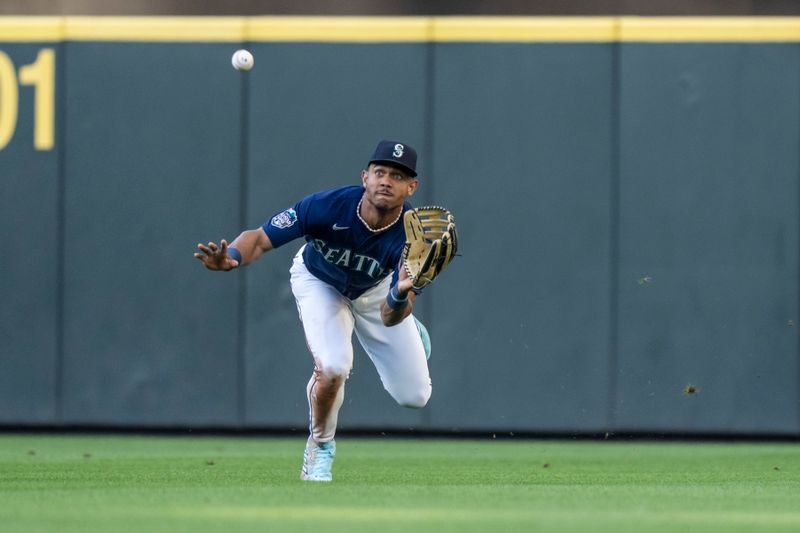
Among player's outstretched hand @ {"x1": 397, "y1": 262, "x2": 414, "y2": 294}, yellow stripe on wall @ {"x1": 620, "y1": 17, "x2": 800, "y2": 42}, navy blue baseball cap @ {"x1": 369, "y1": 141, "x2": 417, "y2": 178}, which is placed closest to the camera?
player's outstretched hand @ {"x1": 397, "y1": 262, "x2": 414, "y2": 294}

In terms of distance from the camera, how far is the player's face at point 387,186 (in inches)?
307

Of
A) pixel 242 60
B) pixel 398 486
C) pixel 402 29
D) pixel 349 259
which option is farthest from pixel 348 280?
pixel 402 29

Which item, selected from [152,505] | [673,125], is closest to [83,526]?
[152,505]

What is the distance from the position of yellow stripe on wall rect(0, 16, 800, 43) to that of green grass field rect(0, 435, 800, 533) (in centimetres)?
296

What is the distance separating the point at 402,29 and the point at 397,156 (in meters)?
4.12

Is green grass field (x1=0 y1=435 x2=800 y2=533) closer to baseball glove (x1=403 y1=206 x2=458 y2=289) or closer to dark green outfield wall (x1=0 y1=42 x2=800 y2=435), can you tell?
dark green outfield wall (x1=0 y1=42 x2=800 y2=435)

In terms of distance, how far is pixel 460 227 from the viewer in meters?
11.7

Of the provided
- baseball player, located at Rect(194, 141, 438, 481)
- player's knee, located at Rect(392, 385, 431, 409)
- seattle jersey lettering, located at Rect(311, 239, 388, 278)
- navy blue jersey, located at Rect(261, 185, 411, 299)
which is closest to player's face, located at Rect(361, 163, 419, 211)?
baseball player, located at Rect(194, 141, 438, 481)

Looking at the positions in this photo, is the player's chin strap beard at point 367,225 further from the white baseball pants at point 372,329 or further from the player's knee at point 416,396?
the player's knee at point 416,396

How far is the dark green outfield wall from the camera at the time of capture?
11.6m

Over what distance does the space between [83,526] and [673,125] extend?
718cm

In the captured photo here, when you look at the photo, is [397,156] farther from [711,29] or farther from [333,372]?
[711,29]

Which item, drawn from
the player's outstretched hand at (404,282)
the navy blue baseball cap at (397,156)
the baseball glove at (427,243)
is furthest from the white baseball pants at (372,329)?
the navy blue baseball cap at (397,156)

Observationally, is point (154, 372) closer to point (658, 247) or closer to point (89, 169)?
point (89, 169)
